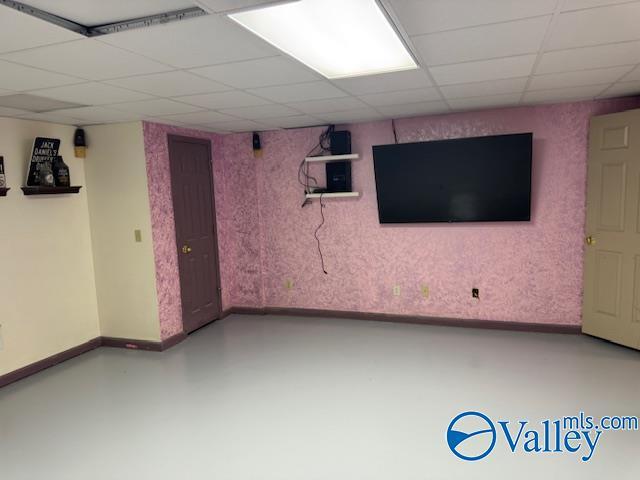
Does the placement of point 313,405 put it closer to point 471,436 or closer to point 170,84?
point 471,436

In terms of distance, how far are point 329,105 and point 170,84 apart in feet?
4.64

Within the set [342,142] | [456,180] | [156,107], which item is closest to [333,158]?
[342,142]

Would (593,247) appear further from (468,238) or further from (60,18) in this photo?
(60,18)

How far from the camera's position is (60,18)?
1.80 meters

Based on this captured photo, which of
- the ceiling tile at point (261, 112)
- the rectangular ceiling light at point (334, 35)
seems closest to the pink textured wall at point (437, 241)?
the ceiling tile at point (261, 112)

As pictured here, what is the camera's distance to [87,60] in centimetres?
229

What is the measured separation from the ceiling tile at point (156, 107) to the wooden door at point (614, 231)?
355 centimetres

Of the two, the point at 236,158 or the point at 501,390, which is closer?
the point at 501,390

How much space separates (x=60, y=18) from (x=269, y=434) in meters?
2.48

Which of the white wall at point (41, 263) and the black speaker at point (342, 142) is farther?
the black speaker at point (342, 142)

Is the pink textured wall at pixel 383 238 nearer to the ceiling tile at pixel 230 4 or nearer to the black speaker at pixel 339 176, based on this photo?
the black speaker at pixel 339 176

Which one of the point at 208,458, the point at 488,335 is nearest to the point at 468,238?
the point at 488,335

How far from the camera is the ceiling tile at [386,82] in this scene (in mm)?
2867

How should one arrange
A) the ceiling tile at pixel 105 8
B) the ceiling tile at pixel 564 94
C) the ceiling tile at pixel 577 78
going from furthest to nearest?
the ceiling tile at pixel 564 94 → the ceiling tile at pixel 577 78 → the ceiling tile at pixel 105 8
